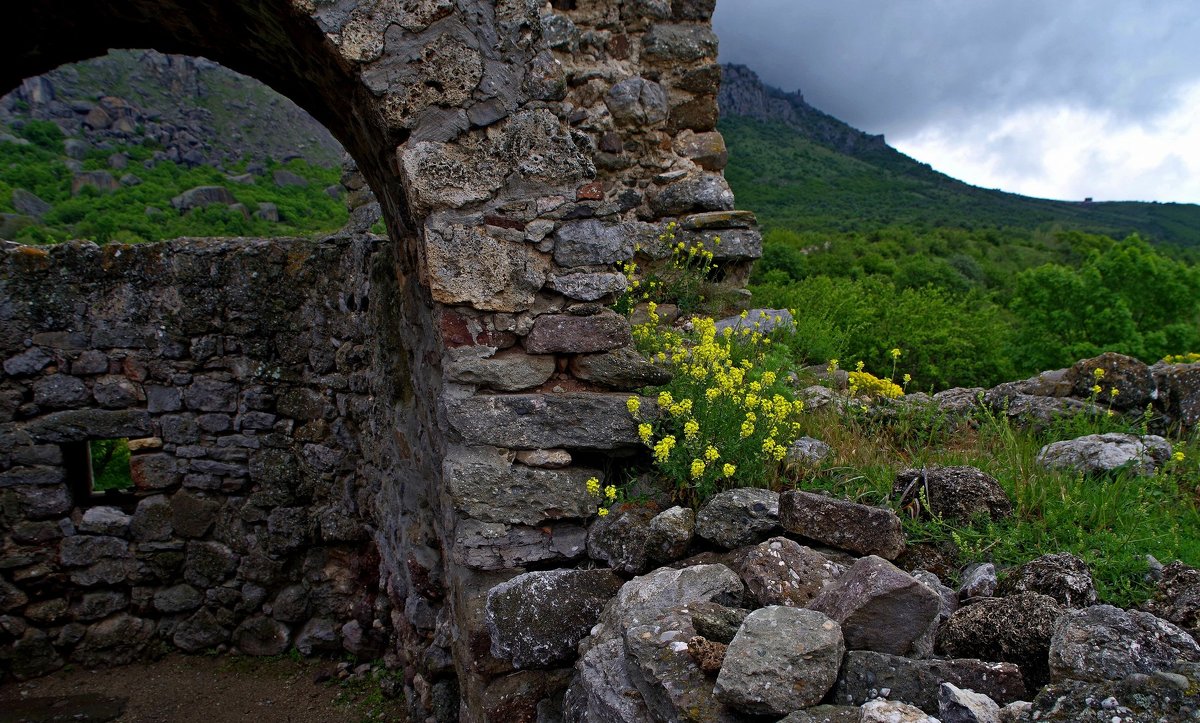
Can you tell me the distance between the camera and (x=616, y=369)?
3.47m

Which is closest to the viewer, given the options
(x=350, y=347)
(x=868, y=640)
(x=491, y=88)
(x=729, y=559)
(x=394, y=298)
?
(x=868, y=640)

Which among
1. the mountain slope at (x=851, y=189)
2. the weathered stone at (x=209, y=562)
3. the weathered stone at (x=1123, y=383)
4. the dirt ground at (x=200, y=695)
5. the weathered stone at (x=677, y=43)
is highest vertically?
the mountain slope at (x=851, y=189)

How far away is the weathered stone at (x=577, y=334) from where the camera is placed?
3.40m

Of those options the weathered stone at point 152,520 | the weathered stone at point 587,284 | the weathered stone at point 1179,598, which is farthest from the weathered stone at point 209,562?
the weathered stone at point 1179,598

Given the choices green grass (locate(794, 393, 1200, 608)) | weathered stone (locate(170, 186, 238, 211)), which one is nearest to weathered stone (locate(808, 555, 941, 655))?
green grass (locate(794, 393, 1200, 608))

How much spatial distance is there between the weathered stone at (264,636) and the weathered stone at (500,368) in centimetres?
369

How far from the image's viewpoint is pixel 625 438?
3.38 metres

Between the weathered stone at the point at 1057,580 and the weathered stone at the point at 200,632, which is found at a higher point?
the weathered stone at the point at 1057,580

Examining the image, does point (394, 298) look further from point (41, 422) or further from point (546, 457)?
point (41, 422)

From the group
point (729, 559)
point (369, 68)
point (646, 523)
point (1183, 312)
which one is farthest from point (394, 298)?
point (1183, 312)

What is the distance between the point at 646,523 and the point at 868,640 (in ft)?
3.62

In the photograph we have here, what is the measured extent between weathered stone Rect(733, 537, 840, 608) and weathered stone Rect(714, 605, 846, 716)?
0.38 meters

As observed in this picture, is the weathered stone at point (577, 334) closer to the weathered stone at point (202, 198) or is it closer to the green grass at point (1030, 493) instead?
the green grass at point (1030, 493)

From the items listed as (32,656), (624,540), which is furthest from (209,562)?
(624,540)
